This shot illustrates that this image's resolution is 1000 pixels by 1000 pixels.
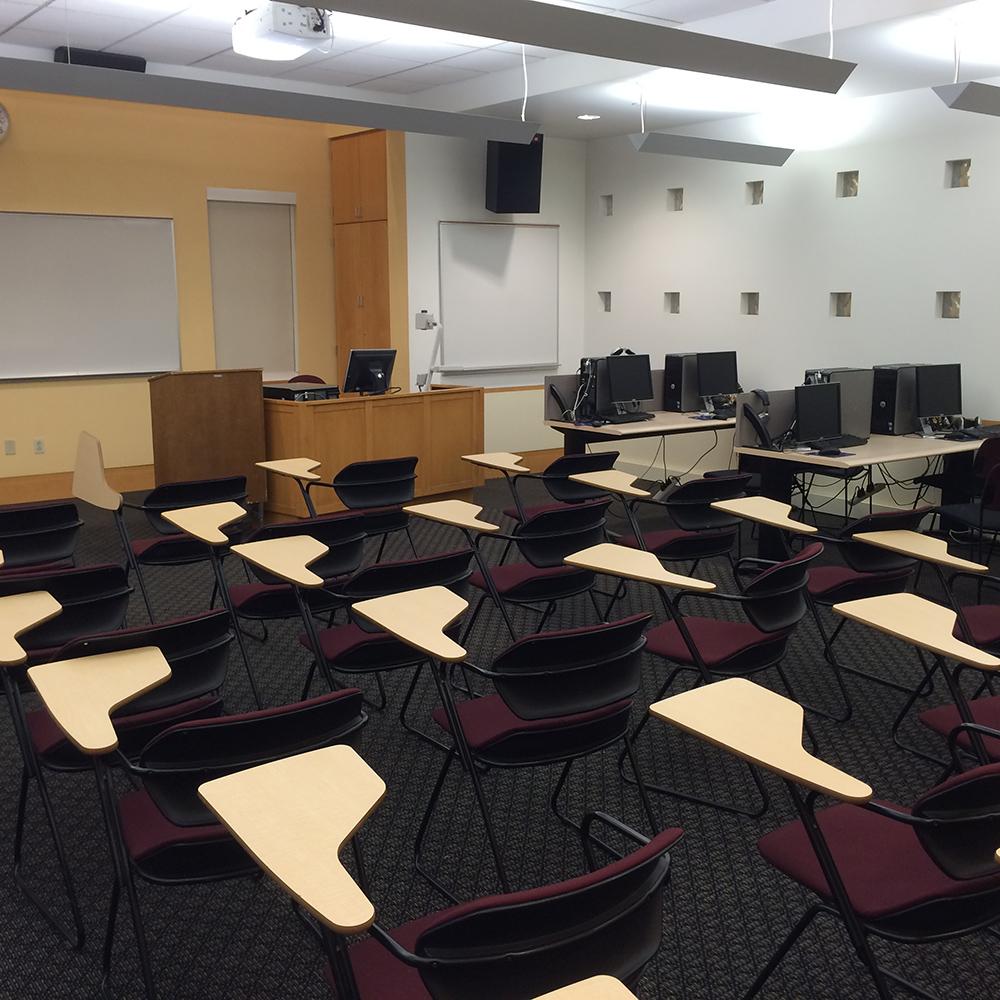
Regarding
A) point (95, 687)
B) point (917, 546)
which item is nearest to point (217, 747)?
point (95, 687)

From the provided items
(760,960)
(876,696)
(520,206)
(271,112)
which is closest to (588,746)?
Answer: (760,960)

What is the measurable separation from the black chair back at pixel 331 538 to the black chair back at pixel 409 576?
658 mm

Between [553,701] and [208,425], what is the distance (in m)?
5.10

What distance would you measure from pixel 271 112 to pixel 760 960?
197 inches

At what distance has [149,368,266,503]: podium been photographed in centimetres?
716

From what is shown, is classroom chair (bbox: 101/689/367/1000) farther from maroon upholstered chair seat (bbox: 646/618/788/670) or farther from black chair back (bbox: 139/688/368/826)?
maroon upholstered chair seat (bbox: 646/618/788/670)

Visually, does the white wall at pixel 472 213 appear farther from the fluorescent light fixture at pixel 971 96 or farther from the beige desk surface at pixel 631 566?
the beige desk surface at pixel 631 566

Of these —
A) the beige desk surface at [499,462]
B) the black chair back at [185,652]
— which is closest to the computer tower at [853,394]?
the beige desk surface at [499,462]

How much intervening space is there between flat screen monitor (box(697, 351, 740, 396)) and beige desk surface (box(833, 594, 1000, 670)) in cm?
532

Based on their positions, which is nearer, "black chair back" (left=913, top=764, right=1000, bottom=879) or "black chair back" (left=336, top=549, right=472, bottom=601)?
"black chair back" (left=913, top=764, right=1000, bottom=879)

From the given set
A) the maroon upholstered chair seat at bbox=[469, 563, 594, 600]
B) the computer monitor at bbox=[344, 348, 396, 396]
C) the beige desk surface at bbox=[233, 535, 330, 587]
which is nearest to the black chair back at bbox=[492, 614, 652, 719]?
the beige desk surface at bbox=[233, 535, 330, 587]

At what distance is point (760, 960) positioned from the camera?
106 inches

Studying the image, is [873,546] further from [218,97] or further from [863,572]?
[218,97]

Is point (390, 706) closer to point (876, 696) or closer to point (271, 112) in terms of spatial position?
point (876, 696)
